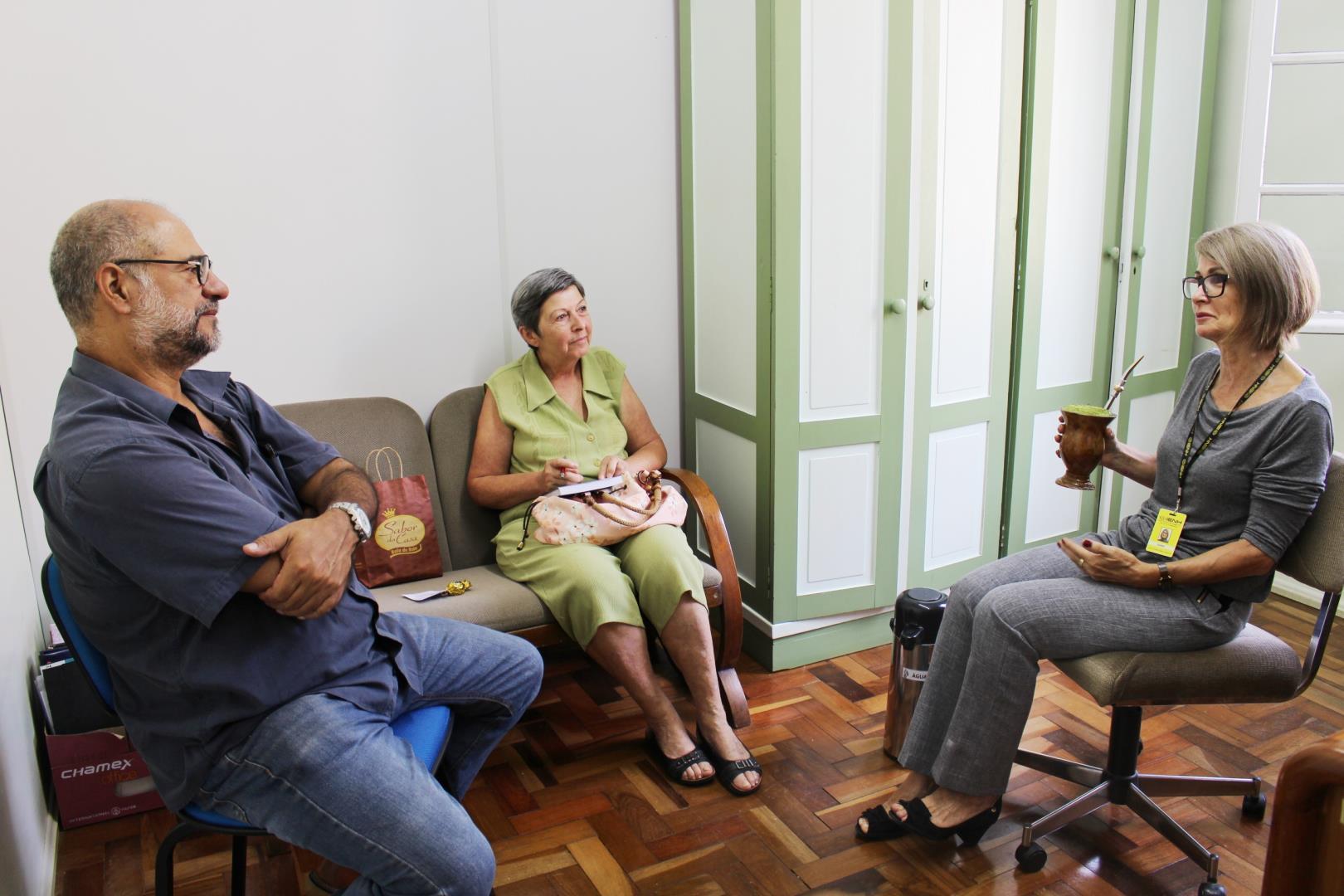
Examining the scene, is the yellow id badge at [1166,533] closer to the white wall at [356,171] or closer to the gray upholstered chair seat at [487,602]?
the gray upholstered chair seat at [487,602]

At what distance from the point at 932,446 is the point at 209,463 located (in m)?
2.14

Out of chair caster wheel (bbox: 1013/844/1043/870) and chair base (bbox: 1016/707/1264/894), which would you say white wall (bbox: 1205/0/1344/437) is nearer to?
chair base (bbox: 1016/707/1264/894)

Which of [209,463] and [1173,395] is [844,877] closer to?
[209,463]

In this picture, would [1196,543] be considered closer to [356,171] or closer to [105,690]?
[105,690]

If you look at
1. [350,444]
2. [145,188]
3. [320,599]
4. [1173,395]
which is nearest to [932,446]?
[1173,395]

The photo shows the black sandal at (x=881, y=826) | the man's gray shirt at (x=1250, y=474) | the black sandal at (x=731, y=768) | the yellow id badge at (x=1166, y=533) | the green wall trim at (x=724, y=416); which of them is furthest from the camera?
the green wall trim at (x=724, y=416)

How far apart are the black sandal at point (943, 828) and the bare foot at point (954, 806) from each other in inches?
0.4

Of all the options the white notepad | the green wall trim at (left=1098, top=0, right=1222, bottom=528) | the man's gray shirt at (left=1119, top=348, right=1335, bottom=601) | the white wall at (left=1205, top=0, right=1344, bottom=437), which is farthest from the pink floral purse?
the white wall at (left=1205, top=0, right=1344, bottom=437)

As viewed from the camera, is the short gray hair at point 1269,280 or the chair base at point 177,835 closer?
the chair base at point 177,835

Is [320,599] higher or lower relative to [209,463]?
lower

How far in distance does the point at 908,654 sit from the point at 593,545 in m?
0.82

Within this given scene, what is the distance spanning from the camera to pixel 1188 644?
2027 millimetres

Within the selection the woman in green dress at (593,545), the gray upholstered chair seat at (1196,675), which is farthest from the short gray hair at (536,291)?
the gray upholstered chair seat at (1196,675)

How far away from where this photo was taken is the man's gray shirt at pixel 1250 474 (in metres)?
1.93
